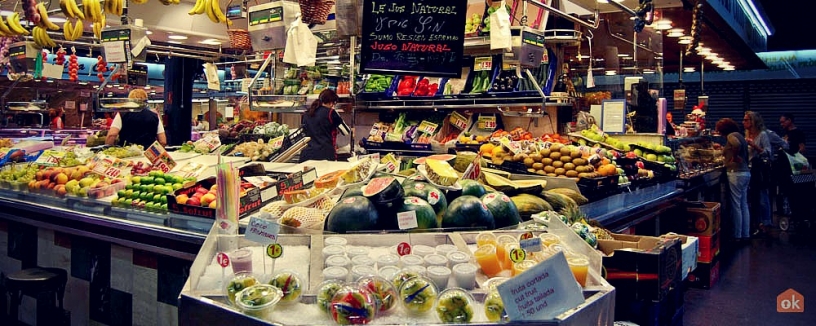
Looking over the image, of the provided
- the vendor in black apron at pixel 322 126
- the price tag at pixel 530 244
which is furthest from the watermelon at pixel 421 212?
the vendor in black apron at pixel 322 126

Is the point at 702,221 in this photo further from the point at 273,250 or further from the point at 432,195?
the point at 273,250

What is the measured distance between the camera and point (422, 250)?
7.25ft

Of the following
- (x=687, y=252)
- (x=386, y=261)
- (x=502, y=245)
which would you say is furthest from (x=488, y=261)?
(x=687, y=252)

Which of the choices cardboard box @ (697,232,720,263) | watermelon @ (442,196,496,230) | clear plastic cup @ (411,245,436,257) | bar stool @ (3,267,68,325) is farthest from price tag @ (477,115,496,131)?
clear plastic cup @ (411,245,436,257)

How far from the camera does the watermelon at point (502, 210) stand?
8.88 ft

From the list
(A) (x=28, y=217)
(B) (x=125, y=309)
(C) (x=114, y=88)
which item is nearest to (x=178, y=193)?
(B) (x=125, y=309)

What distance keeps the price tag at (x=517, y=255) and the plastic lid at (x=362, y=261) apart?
0.48 m

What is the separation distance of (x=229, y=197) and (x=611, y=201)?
2869mm

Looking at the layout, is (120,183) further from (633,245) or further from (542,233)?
(633,245)

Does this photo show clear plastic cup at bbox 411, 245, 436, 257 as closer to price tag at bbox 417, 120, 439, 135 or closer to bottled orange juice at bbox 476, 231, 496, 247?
bottled orange juice at bbox 476, 231, 496, 247

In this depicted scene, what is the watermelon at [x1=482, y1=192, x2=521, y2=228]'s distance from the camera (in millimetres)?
2707

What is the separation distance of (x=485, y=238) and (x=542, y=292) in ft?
2.15

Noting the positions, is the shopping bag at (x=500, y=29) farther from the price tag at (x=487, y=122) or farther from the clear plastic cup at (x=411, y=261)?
the clear plastic cup at (x=411, y=261)

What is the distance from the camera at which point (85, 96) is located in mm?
15172
